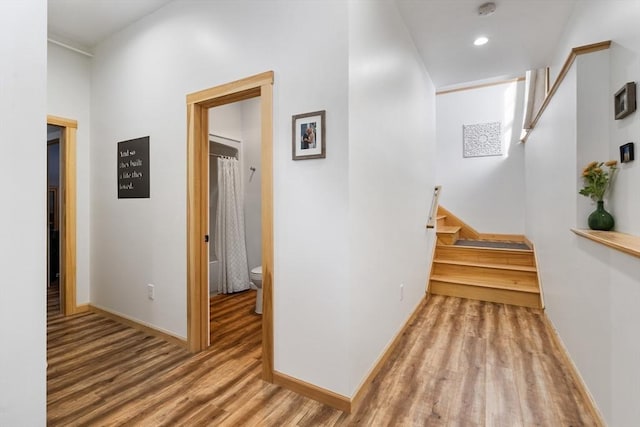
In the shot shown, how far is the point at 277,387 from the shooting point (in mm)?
1833

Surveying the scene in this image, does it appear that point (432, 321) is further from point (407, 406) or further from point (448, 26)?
point (448, 26)

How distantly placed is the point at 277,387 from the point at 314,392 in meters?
0.26

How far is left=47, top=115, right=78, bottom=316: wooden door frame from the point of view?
298 cm

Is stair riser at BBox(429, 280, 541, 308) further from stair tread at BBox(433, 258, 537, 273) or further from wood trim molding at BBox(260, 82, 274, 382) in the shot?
wood trim molding at BBox(260, 82, 274, 382)

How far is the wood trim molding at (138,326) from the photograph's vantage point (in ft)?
7.83

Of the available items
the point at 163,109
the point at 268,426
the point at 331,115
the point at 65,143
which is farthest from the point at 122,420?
the point at 65,143

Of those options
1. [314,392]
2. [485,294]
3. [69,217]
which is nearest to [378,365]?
[314,392]

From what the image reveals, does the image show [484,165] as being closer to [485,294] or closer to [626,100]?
[485,294]

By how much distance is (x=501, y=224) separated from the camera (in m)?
5.13

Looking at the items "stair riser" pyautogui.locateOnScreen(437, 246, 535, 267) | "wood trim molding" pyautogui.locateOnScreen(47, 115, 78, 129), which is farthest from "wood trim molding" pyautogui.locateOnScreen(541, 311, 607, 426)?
"wood trim molding" pyautogui.locateOnScreen(47, 115, 78, 129)

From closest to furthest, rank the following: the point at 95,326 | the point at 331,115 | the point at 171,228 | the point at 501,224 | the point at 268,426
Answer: the point at 268,426 < the point at 331,115 < the point at 171,228 < the point at 95,326 < the point at 501,224

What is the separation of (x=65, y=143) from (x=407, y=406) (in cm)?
376

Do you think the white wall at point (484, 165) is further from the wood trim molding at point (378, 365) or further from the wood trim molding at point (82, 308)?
the wood trim molding at point (82, 308)

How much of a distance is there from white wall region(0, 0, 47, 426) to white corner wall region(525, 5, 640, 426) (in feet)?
7.40
